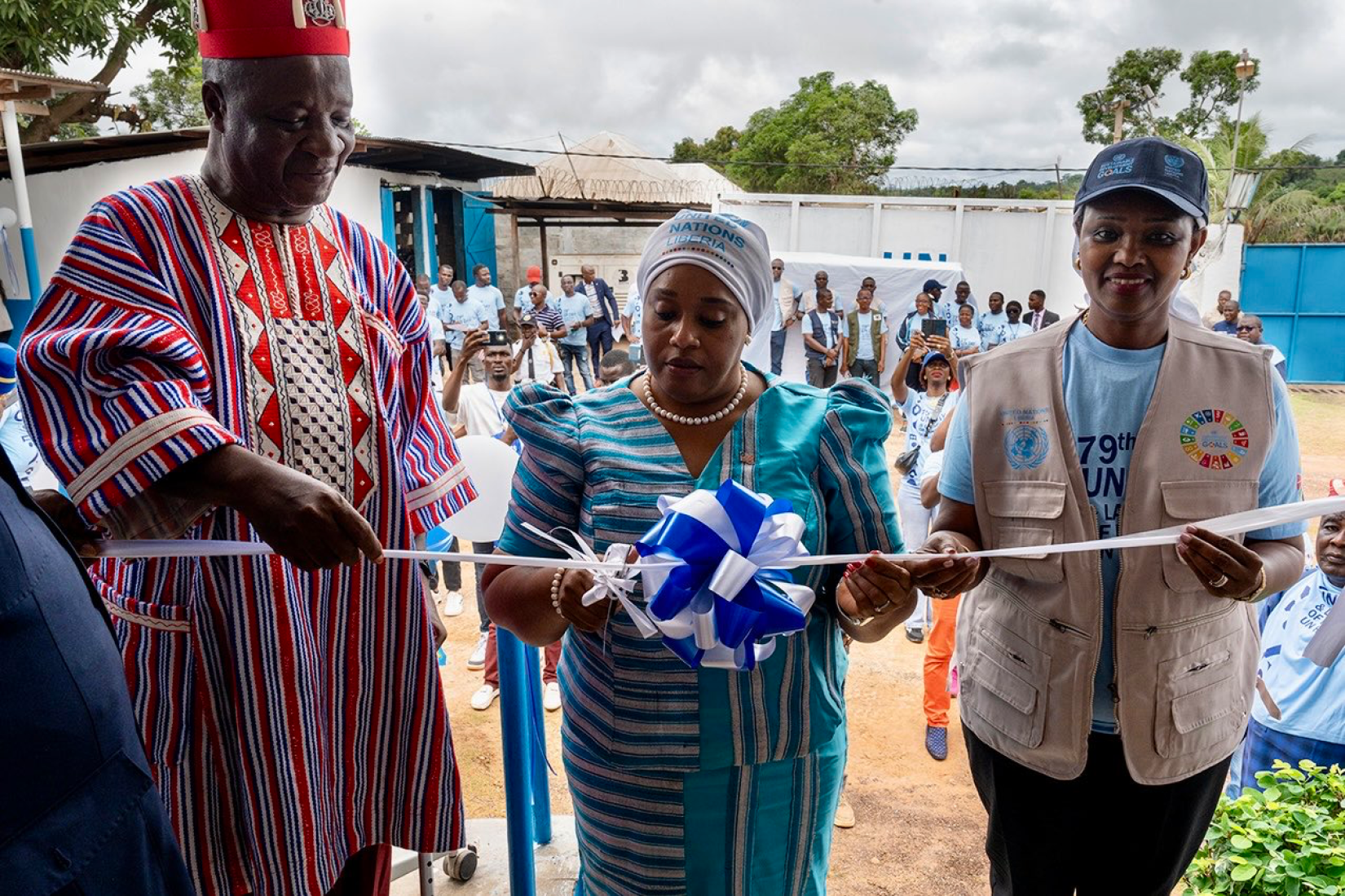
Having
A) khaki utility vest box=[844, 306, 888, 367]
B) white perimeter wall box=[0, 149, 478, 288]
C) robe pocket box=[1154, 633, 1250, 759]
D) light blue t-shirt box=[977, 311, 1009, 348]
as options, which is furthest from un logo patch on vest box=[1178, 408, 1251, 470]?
light blue t-shirt box=[977, 311, 1009, 348]

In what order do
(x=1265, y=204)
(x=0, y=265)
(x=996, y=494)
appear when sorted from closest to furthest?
(x=996, y=494), (x=0, y=265), (x=1265, y=204)

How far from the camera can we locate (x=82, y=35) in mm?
12289

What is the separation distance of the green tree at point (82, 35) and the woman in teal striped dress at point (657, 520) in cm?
1200

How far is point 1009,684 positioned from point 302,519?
165cm

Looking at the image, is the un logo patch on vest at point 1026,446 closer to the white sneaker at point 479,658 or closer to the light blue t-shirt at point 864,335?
the white sneaker at point 479,658

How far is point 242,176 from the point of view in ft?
5.59

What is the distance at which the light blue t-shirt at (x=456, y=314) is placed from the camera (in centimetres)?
1537

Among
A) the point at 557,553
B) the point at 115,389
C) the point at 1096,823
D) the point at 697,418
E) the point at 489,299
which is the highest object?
the point at 115,389

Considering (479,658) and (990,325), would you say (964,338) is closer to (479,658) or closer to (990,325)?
(990,325)

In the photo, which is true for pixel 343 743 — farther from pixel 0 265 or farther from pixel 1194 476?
pixel 0 265

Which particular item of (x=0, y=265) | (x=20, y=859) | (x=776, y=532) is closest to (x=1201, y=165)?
(x=776, y=532)

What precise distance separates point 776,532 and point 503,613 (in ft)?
2.07

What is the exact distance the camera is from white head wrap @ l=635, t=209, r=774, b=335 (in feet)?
6.14

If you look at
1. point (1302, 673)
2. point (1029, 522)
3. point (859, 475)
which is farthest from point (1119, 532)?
point (1302, 673)
